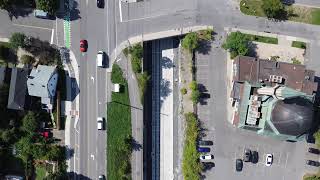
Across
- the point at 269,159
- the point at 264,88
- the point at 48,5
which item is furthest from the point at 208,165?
the point at 48,5

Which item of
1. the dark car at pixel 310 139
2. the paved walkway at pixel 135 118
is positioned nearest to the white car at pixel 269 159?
the dark car at pixel 310 139

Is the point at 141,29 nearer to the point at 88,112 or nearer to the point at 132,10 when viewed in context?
the point at 132,10

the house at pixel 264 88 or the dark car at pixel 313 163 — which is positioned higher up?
the house at pixel 264 88

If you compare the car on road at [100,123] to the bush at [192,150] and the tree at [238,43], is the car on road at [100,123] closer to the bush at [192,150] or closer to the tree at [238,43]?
the bush at [192,150]

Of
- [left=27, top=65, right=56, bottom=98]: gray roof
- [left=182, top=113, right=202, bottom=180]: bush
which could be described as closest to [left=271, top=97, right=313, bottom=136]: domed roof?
[left=182, top=113, right=202, bottom=180]: bush

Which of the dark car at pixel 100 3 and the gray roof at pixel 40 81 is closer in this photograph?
the gray roof at pixel 40 81

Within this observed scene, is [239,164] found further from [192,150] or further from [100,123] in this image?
[100,123]

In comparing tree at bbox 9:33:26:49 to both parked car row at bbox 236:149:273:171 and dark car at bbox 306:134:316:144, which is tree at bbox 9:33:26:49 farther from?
dark car at bbox 306:134:316:144
